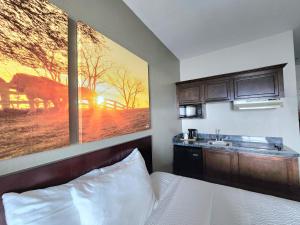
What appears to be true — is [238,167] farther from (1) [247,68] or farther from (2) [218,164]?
(1) [247,68]


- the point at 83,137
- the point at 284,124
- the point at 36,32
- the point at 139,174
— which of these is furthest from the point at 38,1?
the point at 284,124

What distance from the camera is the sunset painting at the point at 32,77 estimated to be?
75cm

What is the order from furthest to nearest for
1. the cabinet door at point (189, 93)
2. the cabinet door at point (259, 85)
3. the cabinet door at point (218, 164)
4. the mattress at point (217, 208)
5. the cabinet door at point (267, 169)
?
the cabinet door at point (189, 93) → the cabinet door at point (218, 164) → the cabinet door at point (259, 85) → the cabinet door at point (267, 169) → the mattress at point (217, 208)

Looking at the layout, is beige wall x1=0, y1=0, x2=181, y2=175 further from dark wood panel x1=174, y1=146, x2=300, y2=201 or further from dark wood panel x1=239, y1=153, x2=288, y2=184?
dark wood panel x1=239, y1=153, x2=288, y2=184

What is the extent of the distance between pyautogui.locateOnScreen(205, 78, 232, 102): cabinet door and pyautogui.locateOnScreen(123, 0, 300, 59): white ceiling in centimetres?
76

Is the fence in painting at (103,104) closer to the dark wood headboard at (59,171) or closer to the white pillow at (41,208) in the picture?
the dark wood headboard at (59,171)

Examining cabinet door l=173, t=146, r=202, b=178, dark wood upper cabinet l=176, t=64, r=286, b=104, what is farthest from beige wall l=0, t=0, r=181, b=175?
dark wood upper cabinet l=176, t=64, r=286, b=104

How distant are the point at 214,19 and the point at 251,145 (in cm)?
208

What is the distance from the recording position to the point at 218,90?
2.59m

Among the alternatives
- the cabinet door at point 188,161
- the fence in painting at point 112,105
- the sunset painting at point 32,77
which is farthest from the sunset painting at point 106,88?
the cabinet door at point 188,161

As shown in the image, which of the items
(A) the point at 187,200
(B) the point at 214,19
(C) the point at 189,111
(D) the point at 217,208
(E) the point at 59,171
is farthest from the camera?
(C) the point at 189,111

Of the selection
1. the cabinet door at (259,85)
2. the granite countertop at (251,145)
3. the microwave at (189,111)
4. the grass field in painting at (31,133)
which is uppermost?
the cabinet door at (259,85)

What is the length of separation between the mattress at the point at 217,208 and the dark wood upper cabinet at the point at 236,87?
1.59 metres

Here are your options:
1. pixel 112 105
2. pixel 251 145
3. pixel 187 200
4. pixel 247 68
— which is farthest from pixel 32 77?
pixel 247 68
